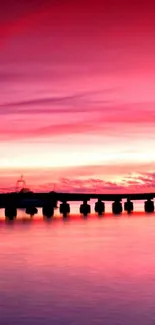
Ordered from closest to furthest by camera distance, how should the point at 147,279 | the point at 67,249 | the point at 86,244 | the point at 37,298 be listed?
1. the point at 37,298
2. the point at 147,279
3. the point at 67,249
4. the point at 86,244

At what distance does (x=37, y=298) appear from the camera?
39.2 metres

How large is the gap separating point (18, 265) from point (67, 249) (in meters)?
19.7

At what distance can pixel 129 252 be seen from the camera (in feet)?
235

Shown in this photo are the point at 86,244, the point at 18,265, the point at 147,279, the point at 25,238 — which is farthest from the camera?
the point at 25,238

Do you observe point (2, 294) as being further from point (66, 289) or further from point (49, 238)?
point (49, 238)

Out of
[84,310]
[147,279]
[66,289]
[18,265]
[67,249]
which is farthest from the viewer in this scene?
[67,249]

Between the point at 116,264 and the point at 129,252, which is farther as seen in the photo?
the point at 129,252

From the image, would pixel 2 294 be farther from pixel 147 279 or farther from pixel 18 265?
pixel 18 265

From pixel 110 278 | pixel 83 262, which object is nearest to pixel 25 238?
pixel 83 262

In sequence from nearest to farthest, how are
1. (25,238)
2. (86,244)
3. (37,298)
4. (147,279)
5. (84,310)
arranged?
(84,310) → (37,298) → (147,279) → (86,244) → (25,238)

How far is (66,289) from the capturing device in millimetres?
42750

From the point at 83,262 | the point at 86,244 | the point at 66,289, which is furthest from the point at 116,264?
the point at 86,244

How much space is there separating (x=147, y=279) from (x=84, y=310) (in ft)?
38.0

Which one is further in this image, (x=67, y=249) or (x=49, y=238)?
(x=49, y=238)
